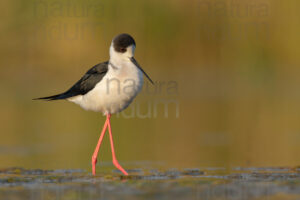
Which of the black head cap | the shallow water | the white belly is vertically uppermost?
the black head cap

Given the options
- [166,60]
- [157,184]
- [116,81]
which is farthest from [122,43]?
[166,60]

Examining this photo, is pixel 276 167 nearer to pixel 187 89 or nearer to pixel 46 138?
pixel 46 138

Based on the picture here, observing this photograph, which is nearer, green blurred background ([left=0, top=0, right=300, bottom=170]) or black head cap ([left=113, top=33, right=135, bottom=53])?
black head cap ([left=113, top=33, right=135, bottom=53])

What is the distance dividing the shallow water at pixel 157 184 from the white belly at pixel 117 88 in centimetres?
94

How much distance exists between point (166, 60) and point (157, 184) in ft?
43.6

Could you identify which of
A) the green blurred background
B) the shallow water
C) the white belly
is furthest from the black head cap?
the green blurred background

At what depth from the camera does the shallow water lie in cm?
620

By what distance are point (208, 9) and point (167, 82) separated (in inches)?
100.0

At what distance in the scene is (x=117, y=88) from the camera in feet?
26.3

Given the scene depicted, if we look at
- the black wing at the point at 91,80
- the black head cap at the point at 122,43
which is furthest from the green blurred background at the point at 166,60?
the black head cap at the point at 122,43

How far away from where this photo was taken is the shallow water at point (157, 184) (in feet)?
20.4

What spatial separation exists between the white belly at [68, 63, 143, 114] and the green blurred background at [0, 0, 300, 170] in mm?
4597

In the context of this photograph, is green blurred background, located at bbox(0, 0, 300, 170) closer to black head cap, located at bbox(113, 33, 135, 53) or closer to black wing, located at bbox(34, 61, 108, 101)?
black wing, located at bbox(34, 61, 108, 101)

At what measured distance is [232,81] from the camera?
65.2 ft
